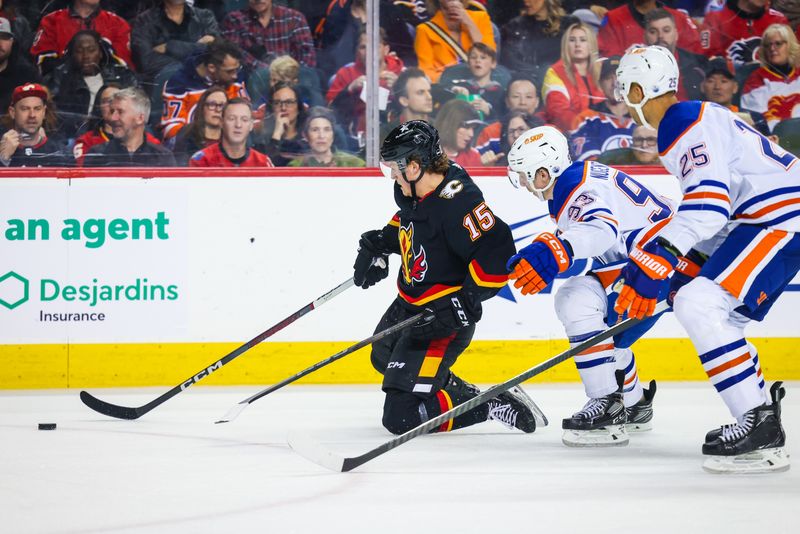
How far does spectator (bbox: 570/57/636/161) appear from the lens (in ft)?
19.5

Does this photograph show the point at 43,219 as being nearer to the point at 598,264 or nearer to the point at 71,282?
the point at 71,282

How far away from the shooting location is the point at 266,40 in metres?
6.00

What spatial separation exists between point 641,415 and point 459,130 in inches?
94.7

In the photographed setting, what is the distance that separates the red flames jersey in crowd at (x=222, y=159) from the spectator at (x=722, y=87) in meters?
2.47

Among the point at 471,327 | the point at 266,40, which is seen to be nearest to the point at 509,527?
the point at 471,327

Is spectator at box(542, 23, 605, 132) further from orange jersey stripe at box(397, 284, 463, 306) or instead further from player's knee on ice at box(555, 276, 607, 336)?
player's knee on ice at box(555, 276, 607, 336)

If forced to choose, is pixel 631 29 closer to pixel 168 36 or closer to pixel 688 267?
pixel 168 36

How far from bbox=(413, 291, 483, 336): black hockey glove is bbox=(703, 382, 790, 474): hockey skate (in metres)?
1.00

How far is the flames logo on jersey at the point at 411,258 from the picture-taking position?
382 centimetres

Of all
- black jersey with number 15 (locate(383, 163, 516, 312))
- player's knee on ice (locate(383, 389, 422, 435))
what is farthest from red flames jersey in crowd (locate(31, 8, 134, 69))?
player's knee on ice (locate(383, 389, 422, 435))

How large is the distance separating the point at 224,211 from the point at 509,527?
3.10 metres

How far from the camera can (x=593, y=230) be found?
3312mm

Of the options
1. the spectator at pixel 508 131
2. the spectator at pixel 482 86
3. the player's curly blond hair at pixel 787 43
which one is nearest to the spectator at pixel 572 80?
the spectator at pixel 508 131

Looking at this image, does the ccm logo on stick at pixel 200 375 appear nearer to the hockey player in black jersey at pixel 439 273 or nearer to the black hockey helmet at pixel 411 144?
the hockey player in black jersey at pixel 439 273
